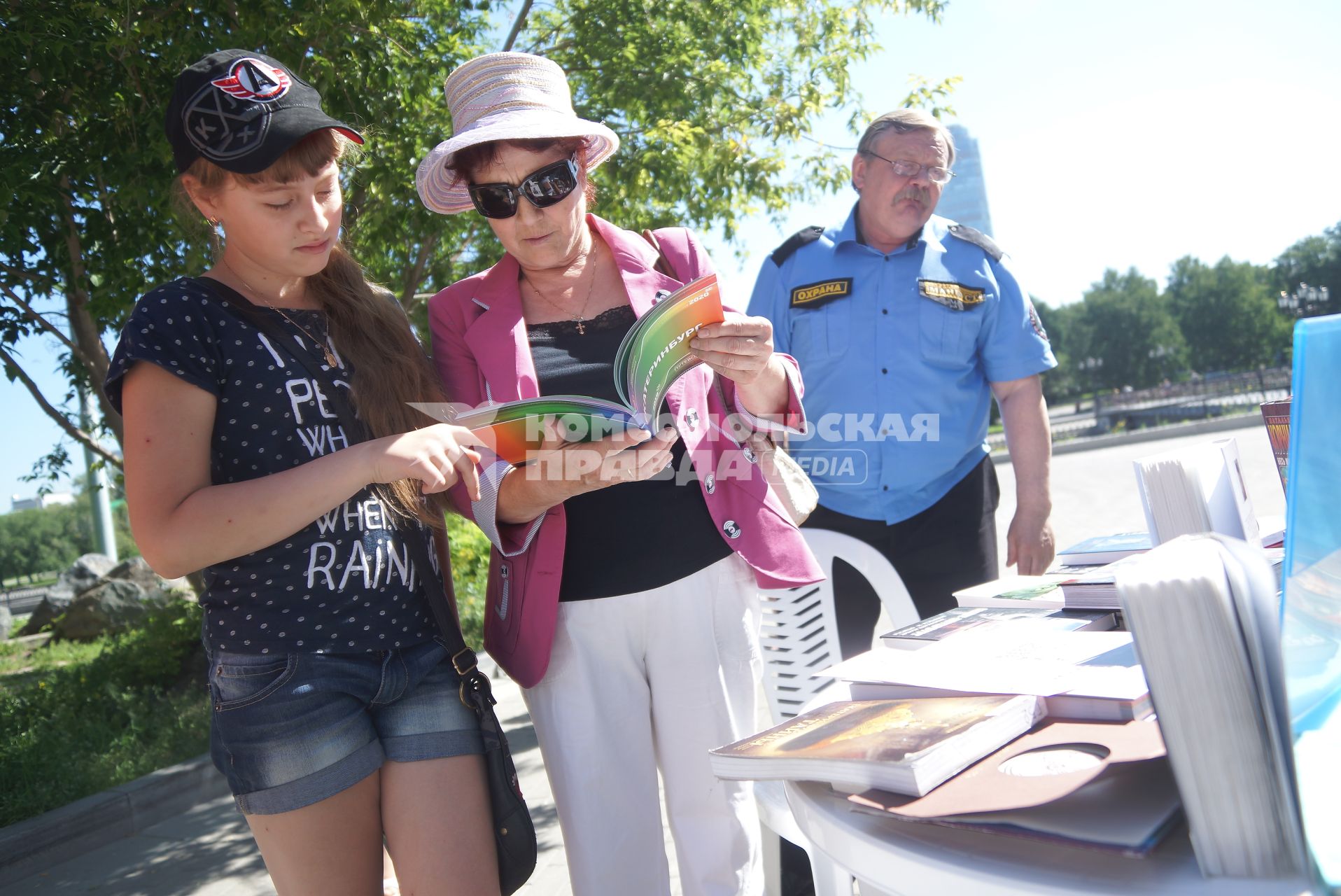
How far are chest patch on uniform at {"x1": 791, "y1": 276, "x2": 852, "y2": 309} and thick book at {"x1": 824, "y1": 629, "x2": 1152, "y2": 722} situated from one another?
1.91m

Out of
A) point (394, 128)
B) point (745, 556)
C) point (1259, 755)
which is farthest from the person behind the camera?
point (394, 128)

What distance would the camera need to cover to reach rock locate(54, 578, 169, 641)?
10883mm

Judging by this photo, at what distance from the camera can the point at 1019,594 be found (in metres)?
1.75

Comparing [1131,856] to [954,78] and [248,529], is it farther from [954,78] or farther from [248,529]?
[954,78]

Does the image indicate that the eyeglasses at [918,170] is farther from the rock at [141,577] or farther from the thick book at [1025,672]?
the rock at [141,577]

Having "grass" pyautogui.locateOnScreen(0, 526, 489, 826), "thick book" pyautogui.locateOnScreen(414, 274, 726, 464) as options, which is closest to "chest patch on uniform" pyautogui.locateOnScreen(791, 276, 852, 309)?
"thick book" pyautogui.locateOnScreen(414, 274, 726, 464)

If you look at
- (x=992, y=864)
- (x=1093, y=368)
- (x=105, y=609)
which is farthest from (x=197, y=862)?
(x=1093, y=368)

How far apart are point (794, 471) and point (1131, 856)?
53.5 inches

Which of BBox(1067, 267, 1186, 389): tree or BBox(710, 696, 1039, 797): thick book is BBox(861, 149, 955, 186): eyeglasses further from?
BBox(1067, 267, 1186, 389): tree

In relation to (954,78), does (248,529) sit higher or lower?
lower

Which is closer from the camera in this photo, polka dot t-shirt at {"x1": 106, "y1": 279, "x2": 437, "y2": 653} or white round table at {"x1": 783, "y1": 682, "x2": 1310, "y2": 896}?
white round table at {"x1": 783, "y1": 682, "x2": 1310, "y2": 896}

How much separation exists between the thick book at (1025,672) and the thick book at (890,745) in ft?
0.11

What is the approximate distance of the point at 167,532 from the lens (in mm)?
1505

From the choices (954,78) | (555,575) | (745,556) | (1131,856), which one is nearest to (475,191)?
(555,575)
